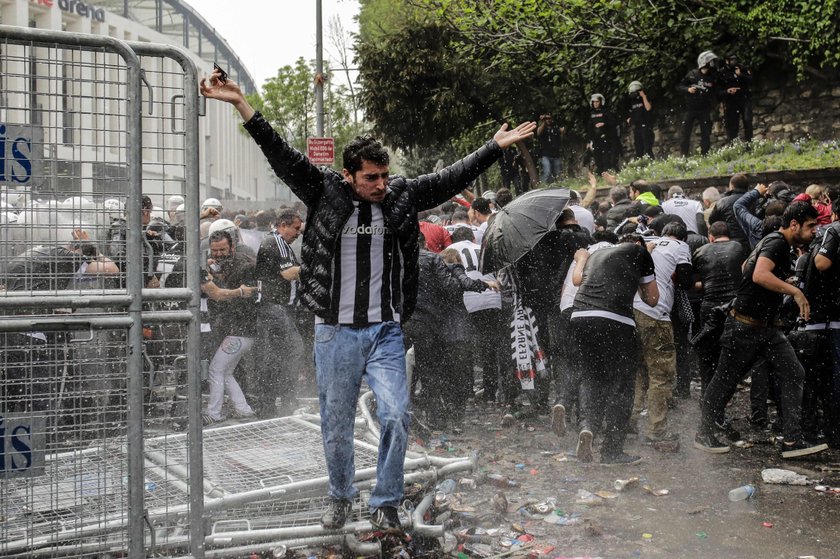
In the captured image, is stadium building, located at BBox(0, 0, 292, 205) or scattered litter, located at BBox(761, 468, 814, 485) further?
scattered litter, located at BBox(761, 468, 814, 485)

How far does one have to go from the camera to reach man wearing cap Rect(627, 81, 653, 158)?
20.4 meters

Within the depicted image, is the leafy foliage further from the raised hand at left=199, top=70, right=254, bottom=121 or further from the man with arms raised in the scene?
the raised hand at left=199, top=70, right=254, bottom=121

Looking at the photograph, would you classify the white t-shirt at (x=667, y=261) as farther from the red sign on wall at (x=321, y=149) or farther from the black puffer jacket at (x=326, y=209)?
the red sign on wall at (x=321, y=149)

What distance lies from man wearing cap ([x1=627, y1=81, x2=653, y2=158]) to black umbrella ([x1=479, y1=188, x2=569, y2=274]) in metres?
12.9

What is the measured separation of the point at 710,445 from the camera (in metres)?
7.44

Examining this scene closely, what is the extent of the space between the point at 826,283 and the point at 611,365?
71.4 inches

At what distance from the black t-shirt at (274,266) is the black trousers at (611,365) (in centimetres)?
296

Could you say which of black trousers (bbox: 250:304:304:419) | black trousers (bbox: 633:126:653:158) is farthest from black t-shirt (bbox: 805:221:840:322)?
black trousers (bbox: 633:126:653:158)

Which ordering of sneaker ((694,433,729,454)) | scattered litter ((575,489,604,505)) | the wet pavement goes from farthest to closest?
sneaker ((694,433,729,454))
scattered litter ((575,489,604,505))
the wet pavement

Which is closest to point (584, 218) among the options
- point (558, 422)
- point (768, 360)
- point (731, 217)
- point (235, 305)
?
point (731, 217)

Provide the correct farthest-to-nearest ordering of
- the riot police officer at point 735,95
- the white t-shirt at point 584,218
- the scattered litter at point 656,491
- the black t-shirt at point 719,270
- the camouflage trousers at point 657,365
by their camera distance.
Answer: the riot police officer at point 735,95 < the white t-shirt at point 584,218 < the black t-shirt at point 719,270 < the camouflage trousers at point 657,365 < the scattered litter at point 656,491

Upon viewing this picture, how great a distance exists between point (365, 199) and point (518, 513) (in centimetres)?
233

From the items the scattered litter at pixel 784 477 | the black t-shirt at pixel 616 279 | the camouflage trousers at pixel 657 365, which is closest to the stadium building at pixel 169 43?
the black t-shirt at pixel 616 279

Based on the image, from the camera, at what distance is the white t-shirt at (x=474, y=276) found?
893 cm
